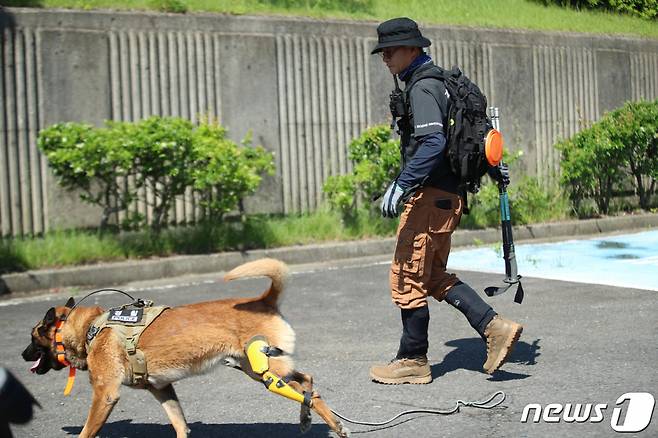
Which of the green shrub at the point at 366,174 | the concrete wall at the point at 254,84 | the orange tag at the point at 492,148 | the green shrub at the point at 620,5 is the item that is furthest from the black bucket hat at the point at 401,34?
the green shrub at the point at 620,5

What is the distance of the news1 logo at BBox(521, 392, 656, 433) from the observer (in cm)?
479

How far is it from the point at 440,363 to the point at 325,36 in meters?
7.76

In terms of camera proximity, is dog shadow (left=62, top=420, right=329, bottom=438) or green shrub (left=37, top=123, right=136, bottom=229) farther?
green shrub (left=37, top=123, right=136, bottom=229)

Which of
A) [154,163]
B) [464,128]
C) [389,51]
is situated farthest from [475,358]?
[154,163]

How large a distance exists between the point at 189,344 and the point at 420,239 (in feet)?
5.74

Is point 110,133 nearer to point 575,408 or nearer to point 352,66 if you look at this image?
point 352,66

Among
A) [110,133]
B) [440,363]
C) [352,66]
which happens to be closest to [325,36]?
[352,66]

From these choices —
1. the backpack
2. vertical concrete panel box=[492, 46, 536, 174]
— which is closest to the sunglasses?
the backpack

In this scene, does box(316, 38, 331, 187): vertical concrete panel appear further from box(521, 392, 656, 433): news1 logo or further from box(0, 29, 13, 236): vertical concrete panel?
box(521, 392, 656, 433): news1 logo

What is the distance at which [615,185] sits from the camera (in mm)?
14977

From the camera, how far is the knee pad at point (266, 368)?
14.8 ft

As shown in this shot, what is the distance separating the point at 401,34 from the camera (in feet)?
18.8

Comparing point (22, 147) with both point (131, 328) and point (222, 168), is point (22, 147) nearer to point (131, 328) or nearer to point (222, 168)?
point (222, 168)

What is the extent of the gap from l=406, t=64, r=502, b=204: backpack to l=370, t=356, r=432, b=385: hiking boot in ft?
3.79
